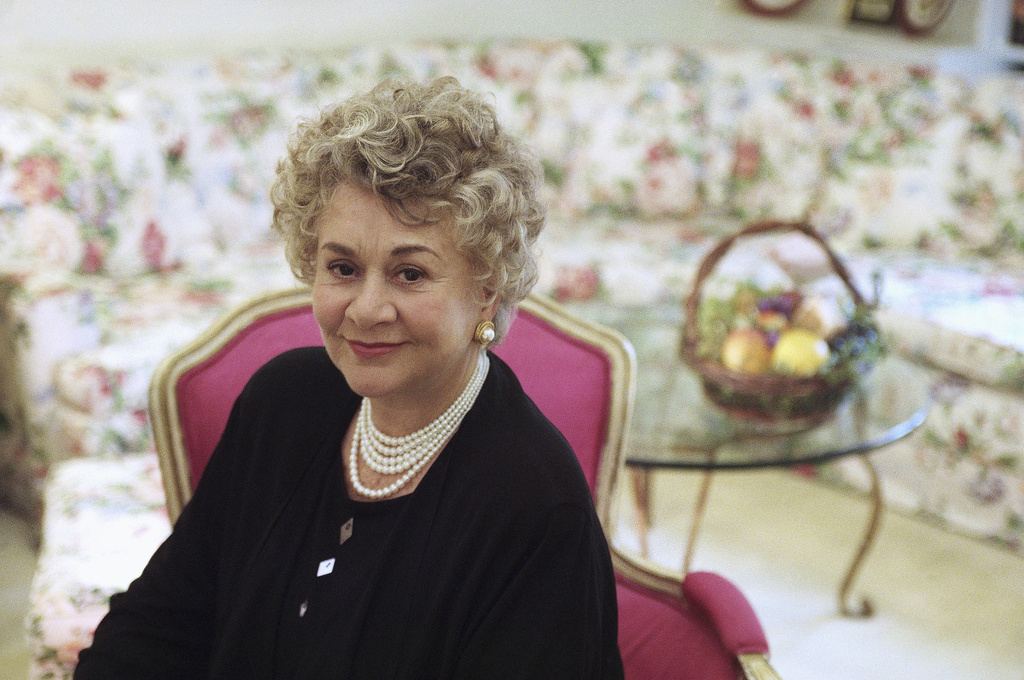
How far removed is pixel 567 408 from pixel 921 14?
10.2ft

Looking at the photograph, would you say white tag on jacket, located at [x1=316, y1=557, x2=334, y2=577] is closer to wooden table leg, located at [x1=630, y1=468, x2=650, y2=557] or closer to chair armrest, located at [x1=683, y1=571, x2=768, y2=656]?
chair armrest, located at [x1=683, y1=571, x2=768, y2=656]

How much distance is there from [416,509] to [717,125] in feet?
9.28

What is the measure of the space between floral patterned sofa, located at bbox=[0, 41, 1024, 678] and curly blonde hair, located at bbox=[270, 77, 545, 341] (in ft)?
2.18

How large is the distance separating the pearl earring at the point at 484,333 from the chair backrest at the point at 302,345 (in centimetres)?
27

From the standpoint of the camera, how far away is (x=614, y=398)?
121cm

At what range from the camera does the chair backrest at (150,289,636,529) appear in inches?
45.6

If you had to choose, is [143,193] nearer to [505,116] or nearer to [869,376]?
[505,116]

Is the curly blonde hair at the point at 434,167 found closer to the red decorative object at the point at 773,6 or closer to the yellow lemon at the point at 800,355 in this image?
the yellow lemon at the point at 800,355

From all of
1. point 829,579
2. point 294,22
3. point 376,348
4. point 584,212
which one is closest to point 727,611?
point 376,348

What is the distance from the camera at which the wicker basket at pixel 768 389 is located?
1.74m

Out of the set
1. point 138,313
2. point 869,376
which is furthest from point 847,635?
point 138,313

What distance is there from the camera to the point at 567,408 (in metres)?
1.19

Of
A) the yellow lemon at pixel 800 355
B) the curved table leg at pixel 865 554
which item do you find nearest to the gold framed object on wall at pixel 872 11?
the curved table leg at pixel 865 554

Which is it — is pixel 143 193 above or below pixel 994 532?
above
